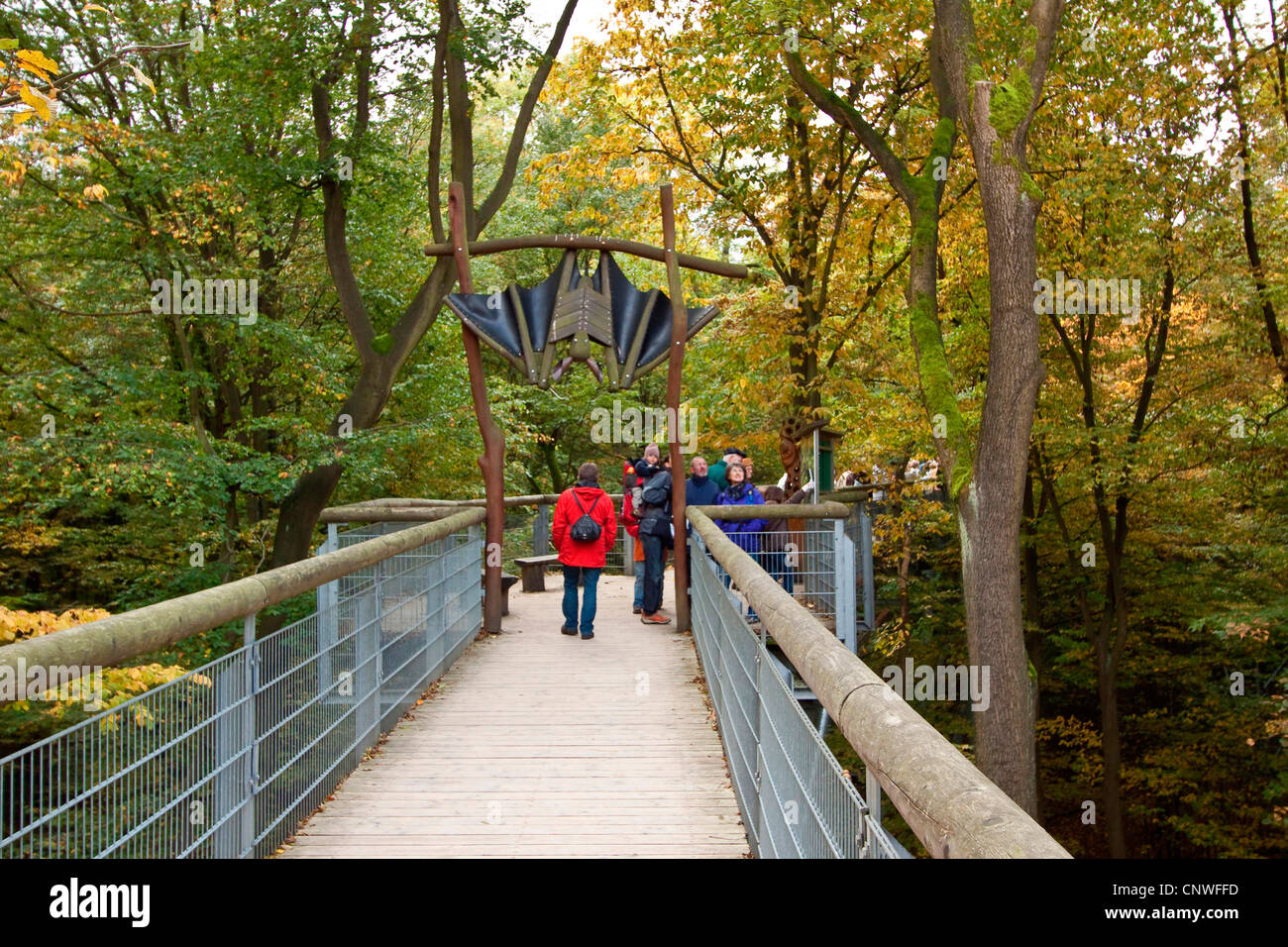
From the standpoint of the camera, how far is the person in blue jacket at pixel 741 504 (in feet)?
41.2

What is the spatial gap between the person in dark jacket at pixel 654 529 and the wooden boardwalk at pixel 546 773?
2144 millimetres

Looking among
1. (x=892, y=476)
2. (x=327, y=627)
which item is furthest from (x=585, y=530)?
(x=892, y=476)

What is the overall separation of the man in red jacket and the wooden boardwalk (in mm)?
1149

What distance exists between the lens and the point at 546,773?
729 cm

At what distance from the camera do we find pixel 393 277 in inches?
968

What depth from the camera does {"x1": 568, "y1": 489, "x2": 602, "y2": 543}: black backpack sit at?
12.3 metres

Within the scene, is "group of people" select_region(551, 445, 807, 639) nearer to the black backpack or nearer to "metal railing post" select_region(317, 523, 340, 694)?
the black backpack

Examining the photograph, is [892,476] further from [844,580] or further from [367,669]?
[367,669]

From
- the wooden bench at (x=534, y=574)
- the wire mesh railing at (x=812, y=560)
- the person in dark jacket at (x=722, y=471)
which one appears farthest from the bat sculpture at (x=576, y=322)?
the wooden bench at (x=534, y=574)

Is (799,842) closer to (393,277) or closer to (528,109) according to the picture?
(528,109)

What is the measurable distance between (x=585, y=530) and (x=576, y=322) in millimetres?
2172

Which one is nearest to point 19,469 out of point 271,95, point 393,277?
point 271,95

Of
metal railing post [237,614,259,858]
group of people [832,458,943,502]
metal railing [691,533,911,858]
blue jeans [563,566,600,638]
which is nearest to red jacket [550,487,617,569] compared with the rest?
blue jeans [563,566,600,638]
